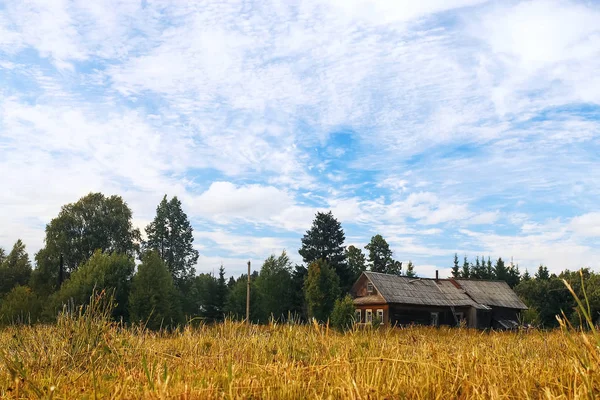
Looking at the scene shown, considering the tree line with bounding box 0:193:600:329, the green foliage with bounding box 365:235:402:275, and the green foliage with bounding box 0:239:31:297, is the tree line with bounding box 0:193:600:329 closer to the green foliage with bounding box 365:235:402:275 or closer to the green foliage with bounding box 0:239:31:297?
the green foliage with bounding box 0:239:31:297

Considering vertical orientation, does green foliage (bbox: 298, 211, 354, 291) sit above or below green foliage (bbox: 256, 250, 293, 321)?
above

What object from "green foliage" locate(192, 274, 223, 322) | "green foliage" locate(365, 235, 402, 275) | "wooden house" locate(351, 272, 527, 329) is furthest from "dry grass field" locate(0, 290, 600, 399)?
"green foliage" locate(365, 235, 402, 275)

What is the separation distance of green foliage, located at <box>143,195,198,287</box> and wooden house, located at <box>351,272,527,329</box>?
19.1 metres

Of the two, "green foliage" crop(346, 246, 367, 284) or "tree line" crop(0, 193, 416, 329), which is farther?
"green foliage" crop(346, 246, 367, 284)

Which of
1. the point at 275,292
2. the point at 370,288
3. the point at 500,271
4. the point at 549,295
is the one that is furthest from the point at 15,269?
the point at 500,271

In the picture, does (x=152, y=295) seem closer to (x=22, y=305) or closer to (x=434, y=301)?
(x=22, y=305)

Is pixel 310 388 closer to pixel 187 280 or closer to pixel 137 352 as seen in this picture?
pixel 137 352

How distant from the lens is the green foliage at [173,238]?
5519cm

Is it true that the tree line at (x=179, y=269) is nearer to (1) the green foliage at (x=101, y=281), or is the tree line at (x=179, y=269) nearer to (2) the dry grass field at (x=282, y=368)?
(1) the green foliage at (x=101, y=281)

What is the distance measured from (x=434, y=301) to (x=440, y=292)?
2.64 meters

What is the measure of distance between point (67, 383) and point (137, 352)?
2214 millimetres

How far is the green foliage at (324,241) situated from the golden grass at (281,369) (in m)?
45.9

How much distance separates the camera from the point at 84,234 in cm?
5053

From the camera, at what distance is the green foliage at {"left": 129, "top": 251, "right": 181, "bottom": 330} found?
34.6 m
